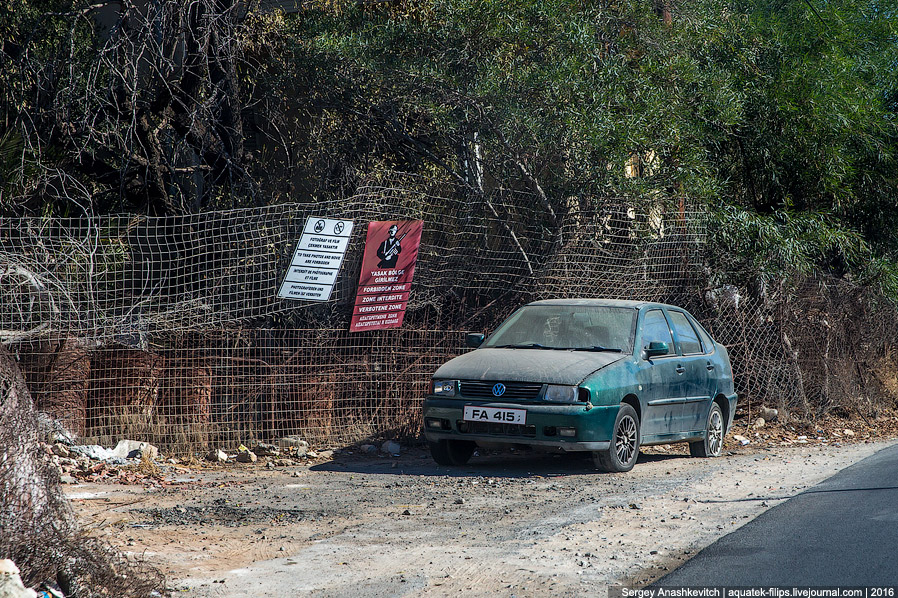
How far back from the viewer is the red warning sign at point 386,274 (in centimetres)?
961

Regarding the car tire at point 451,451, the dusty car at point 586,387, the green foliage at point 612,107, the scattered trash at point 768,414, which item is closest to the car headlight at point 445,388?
the dusty car at point 586,387

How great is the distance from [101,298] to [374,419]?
301 cm

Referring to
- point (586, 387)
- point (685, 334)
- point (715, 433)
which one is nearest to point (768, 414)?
point (715, 433)

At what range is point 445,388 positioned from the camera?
8.55 m

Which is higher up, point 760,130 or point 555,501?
point 760,130

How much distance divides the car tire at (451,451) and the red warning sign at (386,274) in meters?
1.57

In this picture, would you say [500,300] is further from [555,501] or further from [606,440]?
[555,501]

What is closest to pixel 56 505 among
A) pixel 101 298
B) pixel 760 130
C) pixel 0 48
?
pixel 101 298

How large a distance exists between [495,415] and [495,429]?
0.13m

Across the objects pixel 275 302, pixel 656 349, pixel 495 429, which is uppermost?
pixel 275 302

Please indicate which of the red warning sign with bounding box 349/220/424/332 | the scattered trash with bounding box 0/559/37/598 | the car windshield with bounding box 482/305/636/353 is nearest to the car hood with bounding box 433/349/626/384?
the car windshield with bounding box 482/305/636/353

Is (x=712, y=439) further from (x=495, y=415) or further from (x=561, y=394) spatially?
(x=495, y=415)

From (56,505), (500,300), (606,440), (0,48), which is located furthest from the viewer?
(0,48)

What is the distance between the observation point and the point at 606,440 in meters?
8.20
